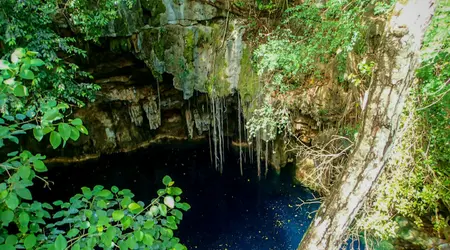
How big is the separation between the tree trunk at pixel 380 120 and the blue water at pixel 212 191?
Answer: 3.56 m

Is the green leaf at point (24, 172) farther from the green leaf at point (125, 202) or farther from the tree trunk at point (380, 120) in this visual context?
the tree trunk at point (380, 120)

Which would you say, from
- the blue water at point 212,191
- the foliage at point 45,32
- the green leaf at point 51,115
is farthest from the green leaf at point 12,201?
the blue water at point 212,191

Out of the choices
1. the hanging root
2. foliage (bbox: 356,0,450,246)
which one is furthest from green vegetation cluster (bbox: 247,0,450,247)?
the hanging root

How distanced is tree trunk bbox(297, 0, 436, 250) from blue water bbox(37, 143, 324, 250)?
11.7 feet

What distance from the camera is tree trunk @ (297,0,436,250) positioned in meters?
1.51

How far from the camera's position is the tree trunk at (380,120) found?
151cm

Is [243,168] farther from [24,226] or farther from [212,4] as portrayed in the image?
[24,226]

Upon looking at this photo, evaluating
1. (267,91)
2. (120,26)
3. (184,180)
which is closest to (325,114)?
(267,91)

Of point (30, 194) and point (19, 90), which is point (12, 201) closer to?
point (30, 194)

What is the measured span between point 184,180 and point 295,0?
5439 millimetres

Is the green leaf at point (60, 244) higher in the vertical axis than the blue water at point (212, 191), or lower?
higher

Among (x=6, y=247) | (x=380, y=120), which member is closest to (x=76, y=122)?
(x=6, y=247)

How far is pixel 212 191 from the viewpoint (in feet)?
24.6

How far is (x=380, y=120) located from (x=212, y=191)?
20.5 ft
